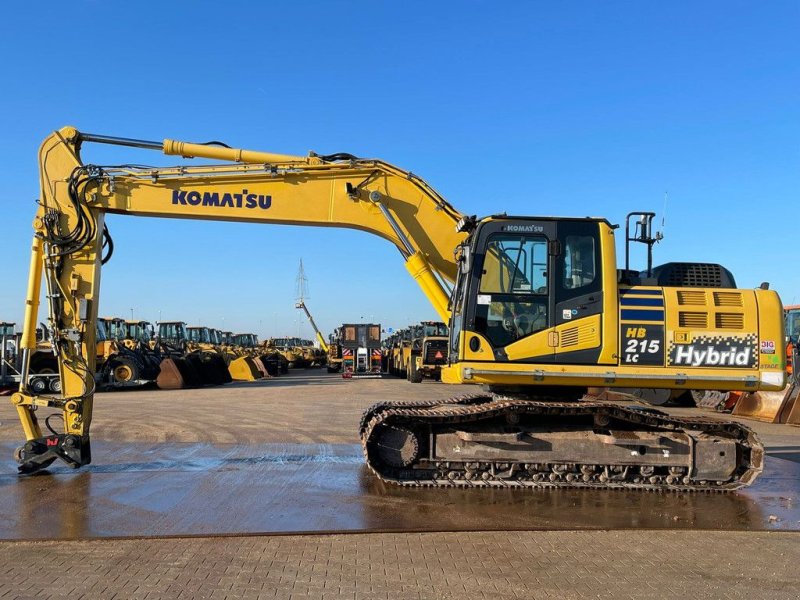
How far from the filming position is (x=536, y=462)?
323 inches

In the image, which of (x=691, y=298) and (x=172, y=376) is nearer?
(x=691, y=298)

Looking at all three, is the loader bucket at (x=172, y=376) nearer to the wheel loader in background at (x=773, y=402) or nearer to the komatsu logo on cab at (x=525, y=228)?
the wheel loader in background at (x=773, y=402)

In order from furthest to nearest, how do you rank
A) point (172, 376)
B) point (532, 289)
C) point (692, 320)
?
point (172, 376) → point (532, 289) → point (692, 320)

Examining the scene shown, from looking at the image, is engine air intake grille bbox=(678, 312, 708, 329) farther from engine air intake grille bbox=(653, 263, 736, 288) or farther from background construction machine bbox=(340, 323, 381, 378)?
background construction machine bbox=(340, 323, 381, 378)

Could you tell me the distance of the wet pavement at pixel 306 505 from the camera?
21.5ft

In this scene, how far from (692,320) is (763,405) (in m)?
10.7

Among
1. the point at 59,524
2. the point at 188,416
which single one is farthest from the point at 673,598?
the point at 188,416

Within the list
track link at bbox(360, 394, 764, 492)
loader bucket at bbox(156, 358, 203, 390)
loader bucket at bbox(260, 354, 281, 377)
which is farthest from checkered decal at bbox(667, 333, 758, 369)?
loader bucket at bbox(260, 354, 281, 377)

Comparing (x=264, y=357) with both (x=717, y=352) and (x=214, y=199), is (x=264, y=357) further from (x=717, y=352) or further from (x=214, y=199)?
(x=717, y=352)

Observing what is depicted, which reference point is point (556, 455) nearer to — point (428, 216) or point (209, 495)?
point (428, 216)

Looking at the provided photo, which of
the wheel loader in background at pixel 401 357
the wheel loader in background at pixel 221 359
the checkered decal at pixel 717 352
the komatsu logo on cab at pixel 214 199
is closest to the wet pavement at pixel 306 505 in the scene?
the checkered decal at pixel 717 352

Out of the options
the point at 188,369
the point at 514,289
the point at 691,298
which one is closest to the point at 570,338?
the point at 514,289

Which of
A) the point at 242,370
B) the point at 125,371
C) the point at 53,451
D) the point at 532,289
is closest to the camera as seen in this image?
the point at 532,289

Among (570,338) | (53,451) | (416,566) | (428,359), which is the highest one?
(570,338)
